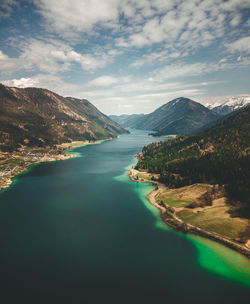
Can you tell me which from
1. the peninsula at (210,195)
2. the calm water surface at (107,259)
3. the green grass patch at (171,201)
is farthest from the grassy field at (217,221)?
the calm water surface at (107,259)

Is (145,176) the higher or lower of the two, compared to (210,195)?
lower

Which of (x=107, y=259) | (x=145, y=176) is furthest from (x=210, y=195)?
(x=107, y=259)

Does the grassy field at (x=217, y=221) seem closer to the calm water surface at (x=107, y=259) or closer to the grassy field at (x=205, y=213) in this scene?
the grassy field at (x=205, y=213)

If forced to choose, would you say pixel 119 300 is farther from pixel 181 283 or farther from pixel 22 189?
pixel 22 189

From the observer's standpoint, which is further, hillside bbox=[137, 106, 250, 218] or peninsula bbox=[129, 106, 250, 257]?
hillside bbox=[137, 106, 250, 218]

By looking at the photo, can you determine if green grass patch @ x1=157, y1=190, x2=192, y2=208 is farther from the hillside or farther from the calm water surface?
the hillside

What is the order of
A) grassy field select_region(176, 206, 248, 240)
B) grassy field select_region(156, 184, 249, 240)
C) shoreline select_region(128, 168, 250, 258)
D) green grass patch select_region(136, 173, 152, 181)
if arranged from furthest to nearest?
green grass patch select_region(136, 173, 152, 181), grassy field select_region(156, 184, 249, 240), grassy field select_region(176, 206, 248, 240), shoreline select_region(128, 168, 250, 258)

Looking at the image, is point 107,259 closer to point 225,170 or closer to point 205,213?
point 205,213

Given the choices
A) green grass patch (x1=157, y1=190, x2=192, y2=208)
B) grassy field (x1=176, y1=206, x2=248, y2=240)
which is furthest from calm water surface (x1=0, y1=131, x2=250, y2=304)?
green grass patch (x1=157, y1=190, x2=192, y2=208)
